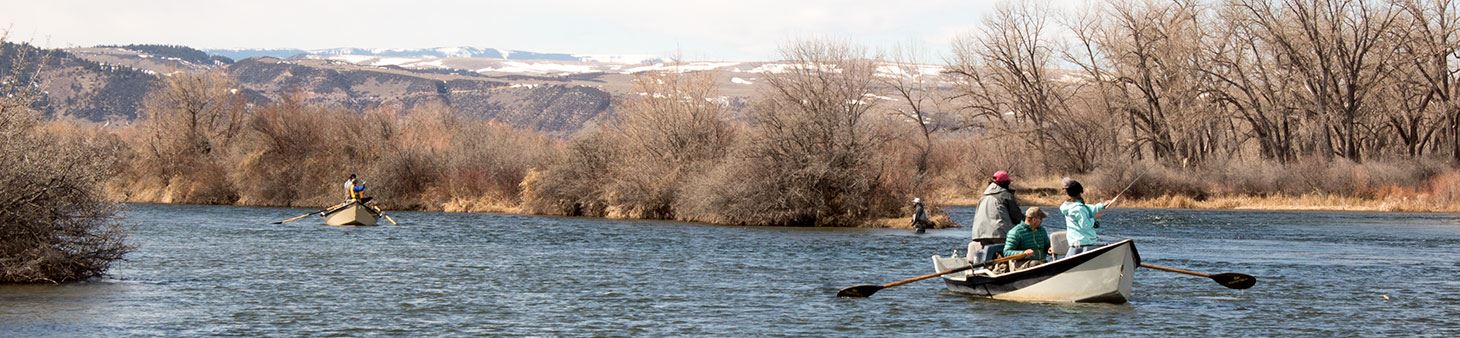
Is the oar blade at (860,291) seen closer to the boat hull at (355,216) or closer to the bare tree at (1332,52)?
the boat hull at (355,216)

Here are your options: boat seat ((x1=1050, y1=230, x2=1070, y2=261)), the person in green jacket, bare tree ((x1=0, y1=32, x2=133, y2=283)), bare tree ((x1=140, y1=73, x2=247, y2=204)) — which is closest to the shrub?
bare tree ((x1=0, y1=32, x2=133, y2=283))

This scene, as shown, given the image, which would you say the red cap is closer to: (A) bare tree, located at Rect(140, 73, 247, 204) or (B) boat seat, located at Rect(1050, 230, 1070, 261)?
(B) boat seat, located at Rect(1050, 230, 1070, 261)

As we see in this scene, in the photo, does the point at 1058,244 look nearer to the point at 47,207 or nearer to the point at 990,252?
the point at 990,252

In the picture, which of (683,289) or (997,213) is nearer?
(997,213)

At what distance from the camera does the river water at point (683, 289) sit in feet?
70.0

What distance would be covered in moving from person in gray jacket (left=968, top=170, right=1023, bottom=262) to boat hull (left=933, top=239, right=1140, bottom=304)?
55cm

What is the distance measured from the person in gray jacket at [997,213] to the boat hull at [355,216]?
107 feet

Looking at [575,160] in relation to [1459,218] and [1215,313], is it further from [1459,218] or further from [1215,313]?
[1215,313]

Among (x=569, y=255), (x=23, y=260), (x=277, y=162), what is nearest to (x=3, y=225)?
(x=23, y=260)

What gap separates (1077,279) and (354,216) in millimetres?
34284

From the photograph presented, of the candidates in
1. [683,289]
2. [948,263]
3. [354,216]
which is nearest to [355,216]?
[354,216]

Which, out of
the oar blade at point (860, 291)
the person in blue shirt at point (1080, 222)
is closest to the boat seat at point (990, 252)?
the person in blue shirt at point (1080, 222)

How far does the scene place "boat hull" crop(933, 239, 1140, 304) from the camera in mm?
22047

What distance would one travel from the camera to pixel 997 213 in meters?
23.1
